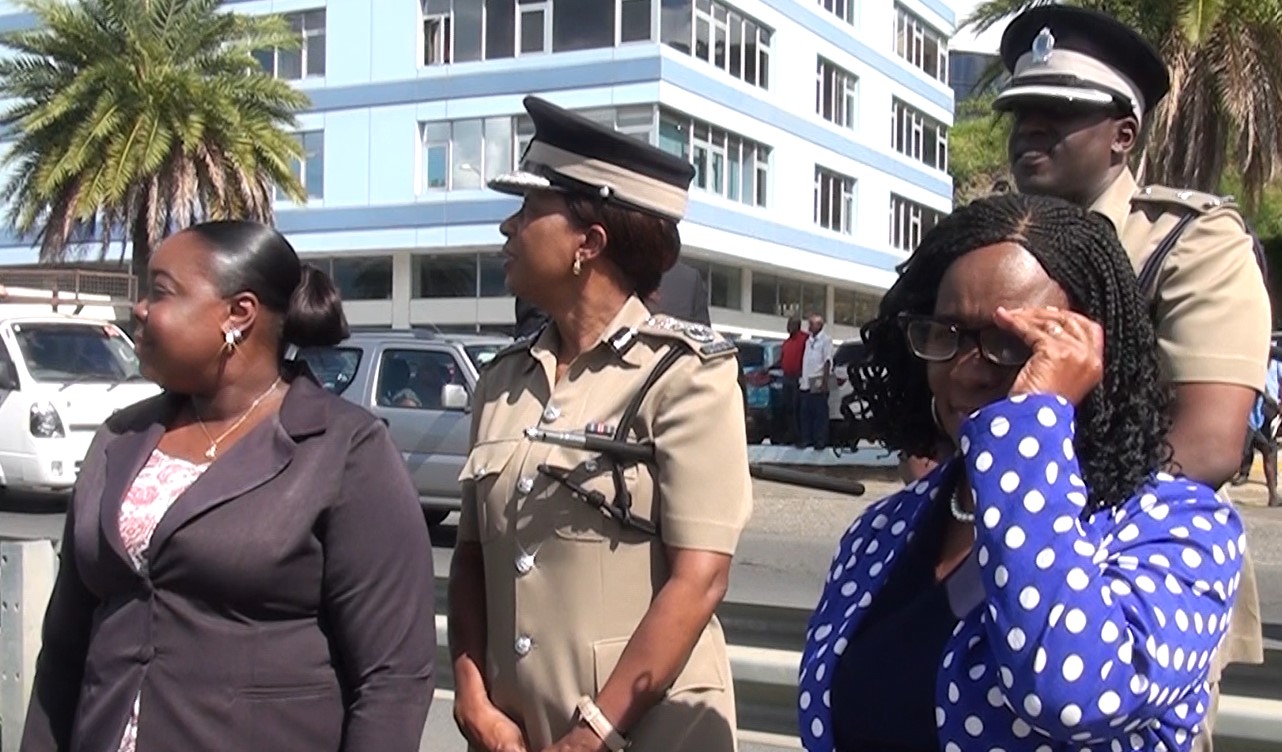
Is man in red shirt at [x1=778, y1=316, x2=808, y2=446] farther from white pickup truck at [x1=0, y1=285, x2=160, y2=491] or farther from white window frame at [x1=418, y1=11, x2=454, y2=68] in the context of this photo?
white window frame at [x1=418, y1=11, x2=454, y2=68]

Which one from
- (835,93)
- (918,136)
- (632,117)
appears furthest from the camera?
(918,136)

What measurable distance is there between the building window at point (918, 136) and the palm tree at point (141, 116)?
811 inches

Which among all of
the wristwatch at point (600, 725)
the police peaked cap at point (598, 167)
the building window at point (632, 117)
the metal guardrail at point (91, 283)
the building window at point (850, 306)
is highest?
the building window at point (632, 117)

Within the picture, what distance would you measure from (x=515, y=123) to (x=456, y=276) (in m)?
4.36

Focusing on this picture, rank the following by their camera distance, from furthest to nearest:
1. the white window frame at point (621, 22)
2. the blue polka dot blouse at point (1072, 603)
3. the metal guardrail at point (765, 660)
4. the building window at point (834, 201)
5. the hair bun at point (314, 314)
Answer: the building window at point (834, 201) → the white window frame at point (621, 22) → the metal guardrail at point (765, 660) → the hair bun at point (314, 314) → the blue polka dot blouse at point (1072, 603)

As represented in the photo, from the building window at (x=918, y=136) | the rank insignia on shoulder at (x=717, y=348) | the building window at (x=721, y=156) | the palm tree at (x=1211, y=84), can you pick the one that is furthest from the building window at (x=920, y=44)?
the rank insignia on shoulder at (x=717, y=348)

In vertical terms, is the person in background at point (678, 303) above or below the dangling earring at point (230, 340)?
above

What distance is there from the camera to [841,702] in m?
1.99

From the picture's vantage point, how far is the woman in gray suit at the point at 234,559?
2.54 meters

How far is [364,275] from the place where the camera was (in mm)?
35500

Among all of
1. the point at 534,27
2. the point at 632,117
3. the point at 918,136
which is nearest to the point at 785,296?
the point at 918,136

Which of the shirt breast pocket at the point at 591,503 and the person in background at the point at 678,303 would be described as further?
the person in background at the point at 678,303

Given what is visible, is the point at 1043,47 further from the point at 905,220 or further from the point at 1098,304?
the point at 905,220

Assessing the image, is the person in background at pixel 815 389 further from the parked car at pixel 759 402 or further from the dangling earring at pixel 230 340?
the dangling earring at pixel 230 340
